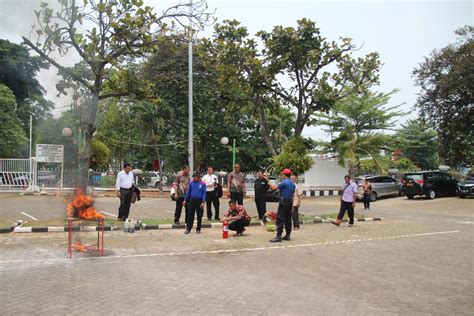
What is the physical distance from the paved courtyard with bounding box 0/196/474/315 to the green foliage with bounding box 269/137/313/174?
4.25m

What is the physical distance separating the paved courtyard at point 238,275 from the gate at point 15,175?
17183mm

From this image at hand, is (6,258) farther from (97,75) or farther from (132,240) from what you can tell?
(97,75)

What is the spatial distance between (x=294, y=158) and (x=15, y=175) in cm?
1911

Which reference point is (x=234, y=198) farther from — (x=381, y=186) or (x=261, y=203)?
(x=381, y=186)

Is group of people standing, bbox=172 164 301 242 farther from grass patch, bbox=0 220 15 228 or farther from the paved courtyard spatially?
grass patch, bbox=0 220 15 228

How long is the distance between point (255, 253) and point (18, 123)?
61.5ft

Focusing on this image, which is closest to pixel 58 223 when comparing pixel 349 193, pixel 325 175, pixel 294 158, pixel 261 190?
pixel 261 190

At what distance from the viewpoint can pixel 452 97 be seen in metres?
27.0

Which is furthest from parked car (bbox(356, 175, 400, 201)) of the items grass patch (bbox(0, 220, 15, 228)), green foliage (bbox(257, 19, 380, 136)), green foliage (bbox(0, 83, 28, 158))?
green foliage (bbox(0, 83, 28, 158))

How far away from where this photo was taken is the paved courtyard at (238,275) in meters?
5.34

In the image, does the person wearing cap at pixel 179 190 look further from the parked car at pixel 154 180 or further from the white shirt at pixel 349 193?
the parked car at pixel 154 180

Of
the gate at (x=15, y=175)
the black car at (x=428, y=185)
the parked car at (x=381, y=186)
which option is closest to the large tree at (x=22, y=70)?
the gate at (x=15, y=175)

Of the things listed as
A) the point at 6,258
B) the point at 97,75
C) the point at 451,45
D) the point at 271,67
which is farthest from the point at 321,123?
the point at 6,258

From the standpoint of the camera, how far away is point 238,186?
13656 mm
